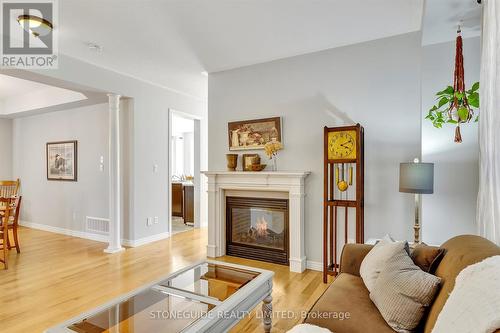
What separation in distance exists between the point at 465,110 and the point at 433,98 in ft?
2.69

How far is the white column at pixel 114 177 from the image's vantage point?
13.9 ft

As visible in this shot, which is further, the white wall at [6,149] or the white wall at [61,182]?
the white wall at [6,149]

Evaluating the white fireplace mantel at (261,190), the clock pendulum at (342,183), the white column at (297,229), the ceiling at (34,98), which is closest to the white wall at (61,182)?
the ceiling at (34,98)

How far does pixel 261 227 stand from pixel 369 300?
7.50 feet

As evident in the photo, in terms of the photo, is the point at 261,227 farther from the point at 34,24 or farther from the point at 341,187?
the point at 34,24

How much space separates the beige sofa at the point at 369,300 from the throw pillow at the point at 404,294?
4cm

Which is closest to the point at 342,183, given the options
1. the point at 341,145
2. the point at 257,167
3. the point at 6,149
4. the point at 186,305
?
the point at 341,145

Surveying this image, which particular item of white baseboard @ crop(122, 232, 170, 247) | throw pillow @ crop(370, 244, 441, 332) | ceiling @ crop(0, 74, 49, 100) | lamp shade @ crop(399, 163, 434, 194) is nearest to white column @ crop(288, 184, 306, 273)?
lamp shade @ crop(399, 163, 434, 194)

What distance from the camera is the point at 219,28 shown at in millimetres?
2934

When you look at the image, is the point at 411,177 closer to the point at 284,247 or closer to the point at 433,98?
the point at 433,98

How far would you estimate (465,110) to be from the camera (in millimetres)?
2121

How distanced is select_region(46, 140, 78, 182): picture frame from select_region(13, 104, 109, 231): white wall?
0.10 meters

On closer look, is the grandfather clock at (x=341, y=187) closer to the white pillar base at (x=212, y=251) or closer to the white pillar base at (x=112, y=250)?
the white pillar base at (x=212, y=251)

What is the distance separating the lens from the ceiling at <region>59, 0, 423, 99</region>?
2.54 m
